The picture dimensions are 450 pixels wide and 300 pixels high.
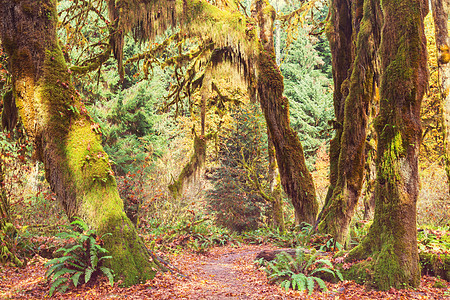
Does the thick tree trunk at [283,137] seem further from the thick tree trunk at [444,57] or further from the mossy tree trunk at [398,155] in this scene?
the mossy tree trunk at [398,155]

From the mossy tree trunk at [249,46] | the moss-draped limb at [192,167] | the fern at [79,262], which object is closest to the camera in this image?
the fern at [79,262]

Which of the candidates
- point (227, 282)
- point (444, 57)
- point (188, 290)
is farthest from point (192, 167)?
point (444, 57)

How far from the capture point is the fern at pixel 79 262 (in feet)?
13.9

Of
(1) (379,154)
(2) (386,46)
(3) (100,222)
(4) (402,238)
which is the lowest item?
(4) (402,238)

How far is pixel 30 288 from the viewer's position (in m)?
4.37

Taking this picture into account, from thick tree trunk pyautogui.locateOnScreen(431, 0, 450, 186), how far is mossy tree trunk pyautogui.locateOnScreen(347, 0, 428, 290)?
1.73 metres

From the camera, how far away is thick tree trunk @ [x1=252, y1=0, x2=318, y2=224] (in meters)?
8.20


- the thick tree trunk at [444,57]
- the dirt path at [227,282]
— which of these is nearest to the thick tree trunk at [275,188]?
the dirt path at [227,282]

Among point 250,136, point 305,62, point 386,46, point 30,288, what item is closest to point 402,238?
point 386,46

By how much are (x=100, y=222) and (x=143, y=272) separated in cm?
97

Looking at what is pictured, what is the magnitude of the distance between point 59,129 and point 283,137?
5.35m

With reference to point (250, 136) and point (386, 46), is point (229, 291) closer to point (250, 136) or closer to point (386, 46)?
point (386, 46)

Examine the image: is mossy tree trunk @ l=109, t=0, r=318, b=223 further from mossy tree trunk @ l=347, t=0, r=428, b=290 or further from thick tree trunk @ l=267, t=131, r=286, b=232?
thick tree trunk @ l=267, t=131, r=286, b=232

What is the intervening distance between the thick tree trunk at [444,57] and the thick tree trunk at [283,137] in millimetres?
3228
